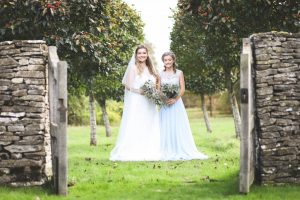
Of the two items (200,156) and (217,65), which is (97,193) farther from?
(217,65)

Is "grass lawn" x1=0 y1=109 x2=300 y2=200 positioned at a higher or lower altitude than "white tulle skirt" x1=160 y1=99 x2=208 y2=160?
lower

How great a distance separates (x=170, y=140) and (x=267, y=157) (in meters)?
5.99

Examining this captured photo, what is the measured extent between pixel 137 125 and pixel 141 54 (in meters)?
2.02

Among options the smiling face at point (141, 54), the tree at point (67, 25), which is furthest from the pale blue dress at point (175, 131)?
the tree at point (67, 25)

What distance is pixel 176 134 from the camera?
1549 centimetres

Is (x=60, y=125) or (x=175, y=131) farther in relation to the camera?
(x=175, y=131)

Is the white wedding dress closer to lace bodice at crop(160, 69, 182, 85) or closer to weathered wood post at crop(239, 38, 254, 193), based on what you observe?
lace bodice at crop(160, 69, 182, 85)

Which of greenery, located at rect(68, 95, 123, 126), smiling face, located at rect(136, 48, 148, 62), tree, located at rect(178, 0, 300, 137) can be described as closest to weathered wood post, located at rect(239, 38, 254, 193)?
tree, located at rect(178, 0, 300, 137)

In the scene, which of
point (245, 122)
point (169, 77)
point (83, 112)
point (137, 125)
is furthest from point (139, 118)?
point (83, 112)

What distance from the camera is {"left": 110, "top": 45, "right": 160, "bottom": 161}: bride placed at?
15.0 meters

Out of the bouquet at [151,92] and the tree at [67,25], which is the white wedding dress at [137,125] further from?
the tree at [67,25]

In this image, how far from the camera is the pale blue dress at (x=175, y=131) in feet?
50.2

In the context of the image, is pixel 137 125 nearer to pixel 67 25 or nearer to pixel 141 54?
pixel 141 54

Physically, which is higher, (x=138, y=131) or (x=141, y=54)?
(x=141, y=54)
